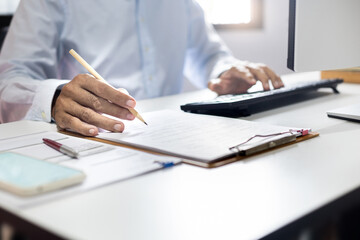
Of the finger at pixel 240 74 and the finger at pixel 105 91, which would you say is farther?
the finger at pixel 240 74

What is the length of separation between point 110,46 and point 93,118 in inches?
28.5

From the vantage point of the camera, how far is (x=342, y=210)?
1.78ft

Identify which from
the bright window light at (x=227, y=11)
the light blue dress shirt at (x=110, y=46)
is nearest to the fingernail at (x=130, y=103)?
the light blue dress shirt at (x=110, y=46)

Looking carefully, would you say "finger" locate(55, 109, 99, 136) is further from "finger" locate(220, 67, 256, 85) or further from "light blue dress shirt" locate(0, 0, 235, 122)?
"finger" locate(220, 67, 256, 85)

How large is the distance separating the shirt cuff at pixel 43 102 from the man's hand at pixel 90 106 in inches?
3.0

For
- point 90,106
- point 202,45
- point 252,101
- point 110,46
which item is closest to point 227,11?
point 202,45

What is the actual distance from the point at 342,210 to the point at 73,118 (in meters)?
0.52

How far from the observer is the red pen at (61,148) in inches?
26.4

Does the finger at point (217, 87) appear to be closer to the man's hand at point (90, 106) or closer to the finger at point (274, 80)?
the finger at point (274, 80)

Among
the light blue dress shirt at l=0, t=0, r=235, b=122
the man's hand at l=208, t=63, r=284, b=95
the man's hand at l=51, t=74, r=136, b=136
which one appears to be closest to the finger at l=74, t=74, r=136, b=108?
the man's hand at l=51, t=74, r=136, b=136

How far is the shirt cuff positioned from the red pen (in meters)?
0.26

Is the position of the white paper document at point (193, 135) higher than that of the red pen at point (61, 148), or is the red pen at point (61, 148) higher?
the red pen at point (61, 148)

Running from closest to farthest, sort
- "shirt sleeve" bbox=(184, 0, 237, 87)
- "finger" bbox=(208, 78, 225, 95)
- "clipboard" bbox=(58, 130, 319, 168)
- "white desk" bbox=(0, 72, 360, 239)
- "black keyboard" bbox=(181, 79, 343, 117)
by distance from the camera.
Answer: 1. "white desk" bbox=(0, 72, 360, 239)
2. "clipboard" bbox=(58, 130, 319, 168)
3. "black keyboard" bbox=(181, 79, 343, 117)
4. "finger" bbox=(208, 78, 225, 95)
5. "shirt sleeve" bbox=(184, 0, 237, 87)

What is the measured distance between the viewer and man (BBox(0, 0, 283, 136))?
3.32ft
